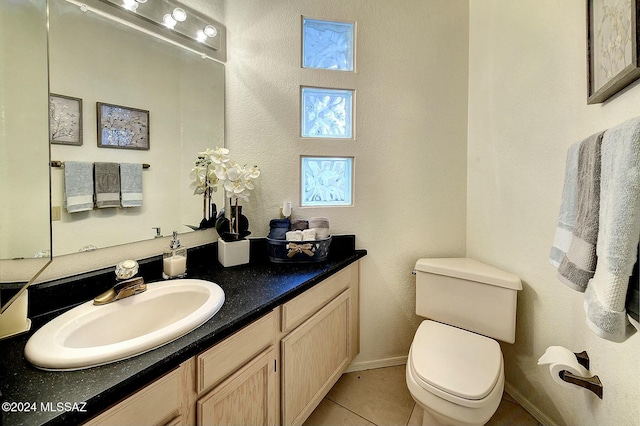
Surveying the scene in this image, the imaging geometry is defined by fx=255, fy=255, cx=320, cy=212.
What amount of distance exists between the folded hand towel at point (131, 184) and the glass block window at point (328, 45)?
1.15m

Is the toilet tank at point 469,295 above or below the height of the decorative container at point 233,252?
below

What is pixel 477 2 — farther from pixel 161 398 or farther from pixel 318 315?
pixel 161 398

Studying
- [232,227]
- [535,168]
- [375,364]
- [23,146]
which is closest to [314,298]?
[232,227]

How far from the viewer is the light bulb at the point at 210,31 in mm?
1384

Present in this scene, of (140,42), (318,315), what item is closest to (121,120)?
(140,42)

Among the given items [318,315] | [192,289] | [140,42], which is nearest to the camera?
[192,289]

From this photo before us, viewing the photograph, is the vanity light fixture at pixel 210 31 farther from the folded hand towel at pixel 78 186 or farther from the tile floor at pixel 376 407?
the tile floor at pixel 376 407

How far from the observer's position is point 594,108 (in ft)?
3.44

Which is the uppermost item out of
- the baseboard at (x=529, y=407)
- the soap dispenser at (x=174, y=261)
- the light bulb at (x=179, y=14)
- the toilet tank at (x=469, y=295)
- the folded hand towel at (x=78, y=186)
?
the light bulb at (x=179, y=14)

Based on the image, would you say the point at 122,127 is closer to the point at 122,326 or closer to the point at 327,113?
the point at 122,326

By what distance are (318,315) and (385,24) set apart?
71.9 inches

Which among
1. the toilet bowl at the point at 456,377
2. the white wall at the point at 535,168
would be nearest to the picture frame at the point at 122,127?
the toilet bowl at the point at 456,377

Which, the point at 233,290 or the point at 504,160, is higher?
the point at 504,160

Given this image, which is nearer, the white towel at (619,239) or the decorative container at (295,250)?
the white towel at (619,239)
